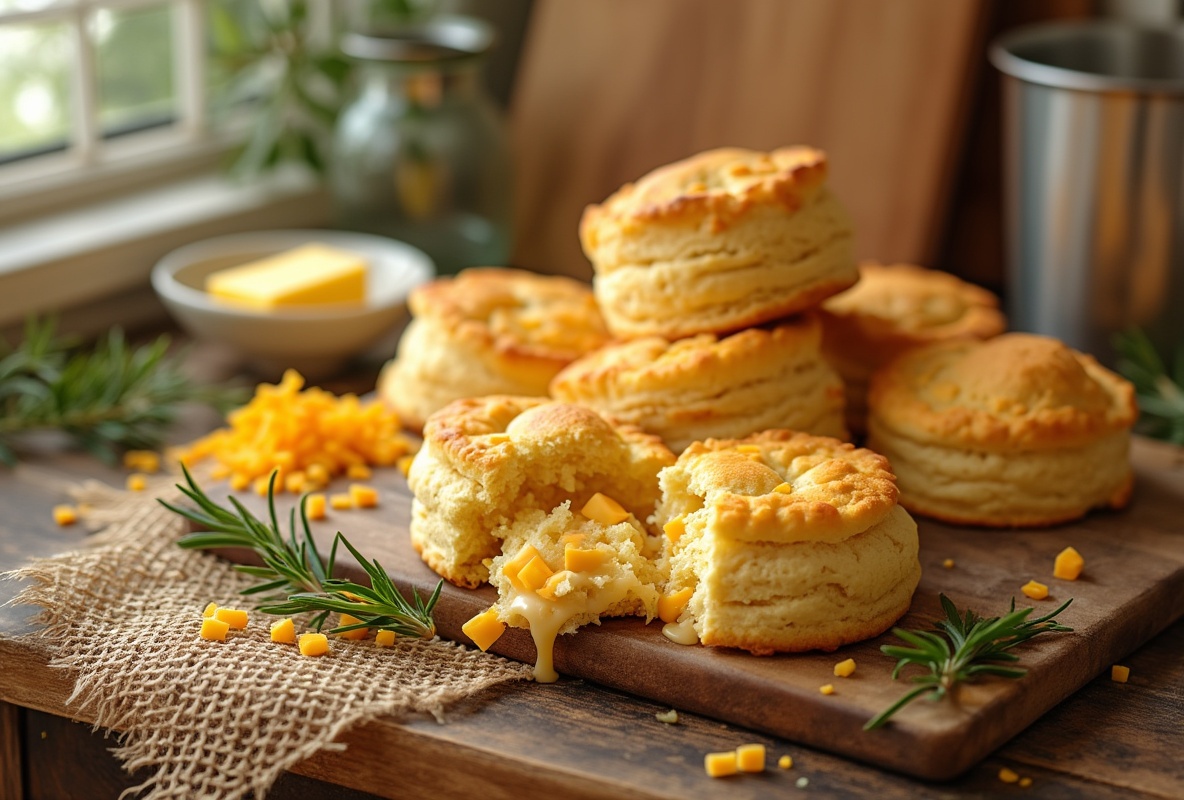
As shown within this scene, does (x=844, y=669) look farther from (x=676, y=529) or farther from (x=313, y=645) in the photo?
(x=313, y=645)

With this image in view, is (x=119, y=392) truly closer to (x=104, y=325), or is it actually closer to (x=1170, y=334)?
(x=104, y=325)

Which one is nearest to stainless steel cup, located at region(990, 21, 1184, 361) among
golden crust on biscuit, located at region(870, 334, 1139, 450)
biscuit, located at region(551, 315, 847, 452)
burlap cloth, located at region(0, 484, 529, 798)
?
golden crust on biscuit, located at region(870, 334, 1139, 450)

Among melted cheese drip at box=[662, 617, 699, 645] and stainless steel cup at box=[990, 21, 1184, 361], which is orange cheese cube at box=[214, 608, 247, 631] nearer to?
melted cheese drip at box=[662, 617, 699, 645]

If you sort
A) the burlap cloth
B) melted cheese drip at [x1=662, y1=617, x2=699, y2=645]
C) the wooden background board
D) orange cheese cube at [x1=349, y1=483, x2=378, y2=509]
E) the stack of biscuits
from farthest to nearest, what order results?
the wooden background board < orange cheese cube at [x1=349, y1=483, x2=378, y2=509] < the stack of biscuits < melted cheese drip at [x1=662, y1=617, x2=699, y2=645] < the burlap cloth

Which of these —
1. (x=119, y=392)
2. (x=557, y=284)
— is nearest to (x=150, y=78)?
(x=119, y=392)

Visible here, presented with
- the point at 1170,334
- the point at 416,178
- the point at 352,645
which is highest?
the point at 416,178

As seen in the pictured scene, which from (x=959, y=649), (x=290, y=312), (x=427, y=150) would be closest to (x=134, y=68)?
Answer: (x=427, y=150)
